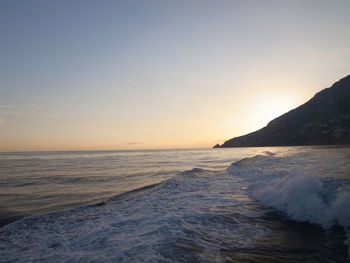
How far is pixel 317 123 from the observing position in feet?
429

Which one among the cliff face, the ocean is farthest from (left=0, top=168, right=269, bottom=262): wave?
the cliff face

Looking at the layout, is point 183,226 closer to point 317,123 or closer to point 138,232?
point 138,232

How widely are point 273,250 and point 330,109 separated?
495 feet

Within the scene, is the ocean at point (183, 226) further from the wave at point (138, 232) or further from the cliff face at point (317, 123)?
the cliff face at point (317, 123)

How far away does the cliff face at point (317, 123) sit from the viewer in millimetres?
113825

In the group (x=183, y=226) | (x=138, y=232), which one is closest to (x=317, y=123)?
(x=183, y=226)

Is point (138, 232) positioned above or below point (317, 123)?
below

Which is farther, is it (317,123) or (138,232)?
(317,123)

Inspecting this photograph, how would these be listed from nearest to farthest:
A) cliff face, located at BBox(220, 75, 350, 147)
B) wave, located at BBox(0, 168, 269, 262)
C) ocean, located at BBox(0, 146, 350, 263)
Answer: ocean, located at BBox(0, 146, 350, 263) → wave, located at BBox(0, 168, 269, 262) → cliff face, located at BBox(220, 75, 350, 147)

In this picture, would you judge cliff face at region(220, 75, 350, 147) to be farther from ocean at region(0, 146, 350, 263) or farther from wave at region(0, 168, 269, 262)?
wave at region(0, 168, 269, 262)

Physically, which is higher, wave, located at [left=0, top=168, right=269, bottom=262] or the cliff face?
the cliff face

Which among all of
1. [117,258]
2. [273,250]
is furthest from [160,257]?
[273,250]

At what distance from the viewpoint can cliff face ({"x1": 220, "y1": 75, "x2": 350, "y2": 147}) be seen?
373 feet

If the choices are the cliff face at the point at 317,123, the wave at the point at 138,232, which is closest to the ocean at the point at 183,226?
the wave at the point at 138,232
